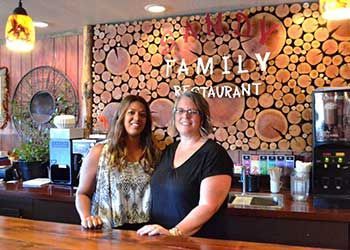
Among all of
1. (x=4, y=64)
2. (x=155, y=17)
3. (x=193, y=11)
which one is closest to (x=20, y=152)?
(x=4, y=64)

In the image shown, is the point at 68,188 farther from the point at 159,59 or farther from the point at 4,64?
the point at 4,64

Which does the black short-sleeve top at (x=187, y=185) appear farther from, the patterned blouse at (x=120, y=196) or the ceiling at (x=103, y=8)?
the ceiling at (x=103, y=8)

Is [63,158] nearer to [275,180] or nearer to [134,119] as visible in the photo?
[134,119]

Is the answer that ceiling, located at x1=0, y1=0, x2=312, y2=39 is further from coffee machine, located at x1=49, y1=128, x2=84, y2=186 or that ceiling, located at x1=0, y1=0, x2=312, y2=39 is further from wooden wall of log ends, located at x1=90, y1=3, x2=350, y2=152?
coffee machine, located at x1=49, y1=128, x2=84, y2=186

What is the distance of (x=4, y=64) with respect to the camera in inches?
190

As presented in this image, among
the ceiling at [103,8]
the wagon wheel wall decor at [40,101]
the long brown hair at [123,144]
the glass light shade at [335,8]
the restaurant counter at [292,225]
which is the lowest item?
the restaurant counter at [292,225]

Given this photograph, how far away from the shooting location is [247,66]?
3.44 m

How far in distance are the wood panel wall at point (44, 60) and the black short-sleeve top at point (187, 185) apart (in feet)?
8.54

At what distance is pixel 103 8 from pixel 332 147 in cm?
220

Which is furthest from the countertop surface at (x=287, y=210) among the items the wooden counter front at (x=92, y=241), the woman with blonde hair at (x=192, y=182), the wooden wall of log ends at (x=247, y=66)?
the wooden counter front at (x=92, y=241)

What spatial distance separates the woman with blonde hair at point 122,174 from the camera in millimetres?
2008

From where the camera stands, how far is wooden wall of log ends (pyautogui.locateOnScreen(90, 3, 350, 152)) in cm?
323

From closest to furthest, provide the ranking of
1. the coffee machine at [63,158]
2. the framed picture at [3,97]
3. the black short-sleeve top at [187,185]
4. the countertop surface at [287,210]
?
the black short-sleeve top at [187,185] < the countertop surface at [287,210] < the coffee machine at [63,158] < the framed picture at [3,97]

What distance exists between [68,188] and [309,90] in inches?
86.3
